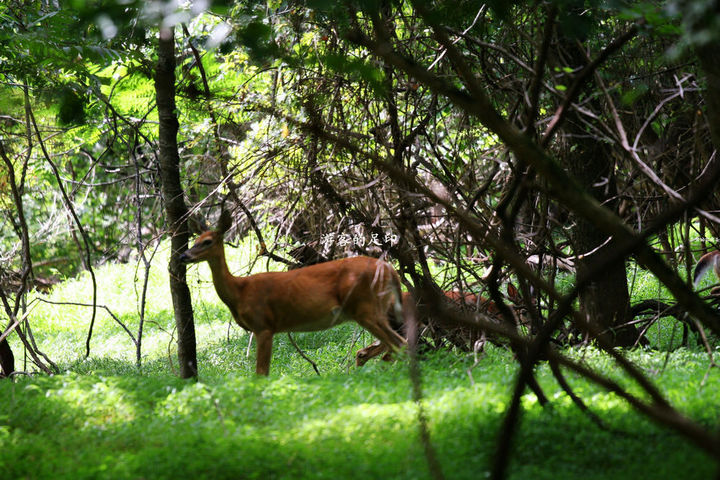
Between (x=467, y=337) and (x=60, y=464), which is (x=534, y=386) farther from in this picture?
(x=467, y=337)

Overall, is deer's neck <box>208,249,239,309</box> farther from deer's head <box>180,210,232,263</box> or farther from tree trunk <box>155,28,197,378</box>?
tree trunk <box>155,28,197,378</box>

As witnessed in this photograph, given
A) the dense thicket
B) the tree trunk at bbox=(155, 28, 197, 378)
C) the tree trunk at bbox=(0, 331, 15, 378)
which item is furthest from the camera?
the tree trunk at bbox=(0, 331, 15, 378)

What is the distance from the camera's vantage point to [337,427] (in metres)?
4.20

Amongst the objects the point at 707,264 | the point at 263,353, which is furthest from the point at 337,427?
the point at 707,264

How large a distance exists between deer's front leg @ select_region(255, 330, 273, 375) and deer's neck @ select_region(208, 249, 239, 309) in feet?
1.26

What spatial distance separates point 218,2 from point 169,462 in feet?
6.77

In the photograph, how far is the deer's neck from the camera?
6.89 meters

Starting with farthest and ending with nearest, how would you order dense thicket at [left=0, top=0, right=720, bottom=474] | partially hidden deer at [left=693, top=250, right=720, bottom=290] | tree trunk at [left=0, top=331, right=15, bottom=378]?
1. partially hidden deer at [left=693, top=250, right=720, bottom=290]
2. tree trunk at [left=0, top=331, right=15, bottom=378]
3. dense thicket at [left=0, top=0, right=720, bottom=474]

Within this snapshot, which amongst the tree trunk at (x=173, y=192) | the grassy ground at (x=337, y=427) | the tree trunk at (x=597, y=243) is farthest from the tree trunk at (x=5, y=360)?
the tree trunk at (x=597, y=243)

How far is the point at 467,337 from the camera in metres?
7.47

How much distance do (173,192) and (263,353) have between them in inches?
61.6

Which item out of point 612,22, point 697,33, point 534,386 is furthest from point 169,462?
point 612,22

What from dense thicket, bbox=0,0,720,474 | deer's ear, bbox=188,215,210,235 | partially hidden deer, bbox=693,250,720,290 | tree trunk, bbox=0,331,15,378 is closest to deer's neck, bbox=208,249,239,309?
dense thicket, bbox=0,0,720,474

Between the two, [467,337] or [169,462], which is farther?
[467,337]
